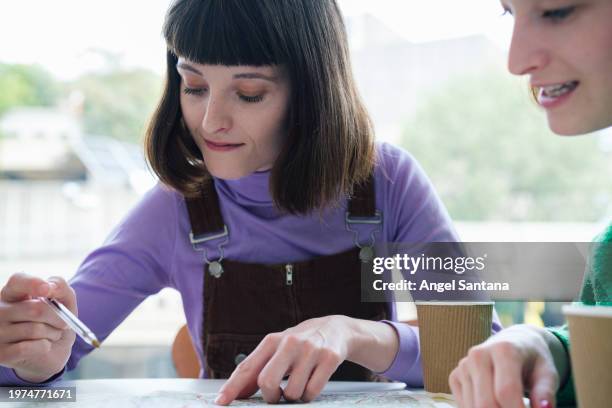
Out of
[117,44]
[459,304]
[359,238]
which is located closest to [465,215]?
[117,44]

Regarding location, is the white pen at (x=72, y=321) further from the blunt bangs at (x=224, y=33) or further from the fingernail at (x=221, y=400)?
the blunt bangs at (x=224, y=33)

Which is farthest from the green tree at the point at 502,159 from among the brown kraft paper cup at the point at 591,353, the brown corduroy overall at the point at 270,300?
the brown kraft paper cup at the point at 591,353

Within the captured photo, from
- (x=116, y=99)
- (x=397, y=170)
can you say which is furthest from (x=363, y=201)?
(x=116, y=99)

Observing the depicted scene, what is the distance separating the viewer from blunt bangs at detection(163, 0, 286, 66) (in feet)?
3.35

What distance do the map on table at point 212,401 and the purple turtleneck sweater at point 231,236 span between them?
331 millimetres

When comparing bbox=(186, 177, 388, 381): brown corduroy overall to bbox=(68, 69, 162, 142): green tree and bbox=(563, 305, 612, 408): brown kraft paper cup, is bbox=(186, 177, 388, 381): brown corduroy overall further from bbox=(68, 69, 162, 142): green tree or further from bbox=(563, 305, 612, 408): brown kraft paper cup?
bbox=(68, 69, 162, 142): green tree

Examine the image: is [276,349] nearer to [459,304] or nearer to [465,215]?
[459,304]

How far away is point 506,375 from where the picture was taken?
23.5 inches

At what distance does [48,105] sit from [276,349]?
352cm

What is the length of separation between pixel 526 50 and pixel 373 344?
417 millimetres

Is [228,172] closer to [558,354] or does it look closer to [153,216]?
[153,216]

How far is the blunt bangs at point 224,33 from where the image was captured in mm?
1021

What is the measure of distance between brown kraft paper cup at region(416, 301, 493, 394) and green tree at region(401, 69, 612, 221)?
12.3 ft

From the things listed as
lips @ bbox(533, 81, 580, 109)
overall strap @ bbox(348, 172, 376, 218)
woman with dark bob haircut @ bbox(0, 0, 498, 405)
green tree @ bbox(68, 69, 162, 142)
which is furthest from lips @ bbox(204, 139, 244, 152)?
green tree @ bbox(68, 69, 162, 142)
